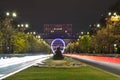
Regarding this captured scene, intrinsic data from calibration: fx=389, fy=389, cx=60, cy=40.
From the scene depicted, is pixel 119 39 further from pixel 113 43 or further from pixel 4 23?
pixel 4 23

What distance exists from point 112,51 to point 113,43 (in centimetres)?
725

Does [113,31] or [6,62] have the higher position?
[113,31]

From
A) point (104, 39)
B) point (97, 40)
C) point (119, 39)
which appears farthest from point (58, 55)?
point (97, 40)

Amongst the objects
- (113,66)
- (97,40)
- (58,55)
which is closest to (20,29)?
(97,40)

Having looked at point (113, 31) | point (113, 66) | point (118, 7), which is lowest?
point (113, 66)

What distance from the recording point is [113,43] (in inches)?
4188

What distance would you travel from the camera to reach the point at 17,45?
122312mm

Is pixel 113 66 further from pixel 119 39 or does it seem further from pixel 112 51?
pixel 112 51

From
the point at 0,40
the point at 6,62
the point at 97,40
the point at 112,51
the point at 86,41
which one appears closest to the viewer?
the point at 6,62

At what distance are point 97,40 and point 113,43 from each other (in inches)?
968

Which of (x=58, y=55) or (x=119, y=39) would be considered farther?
(x=119, y=39)

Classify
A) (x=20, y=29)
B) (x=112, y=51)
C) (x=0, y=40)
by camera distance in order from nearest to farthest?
1. (x=0, y=40)
2. (x=112, y=51)
3. (x=20, y=29)

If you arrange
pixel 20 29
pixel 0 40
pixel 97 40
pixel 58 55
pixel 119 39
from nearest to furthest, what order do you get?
1. pixel 58 55
2. pixel 0 40
3. pixel 119 39
4. pixel 97 40
5. pixel 20 29

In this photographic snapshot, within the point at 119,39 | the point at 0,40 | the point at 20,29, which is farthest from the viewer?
the point at 20,29
